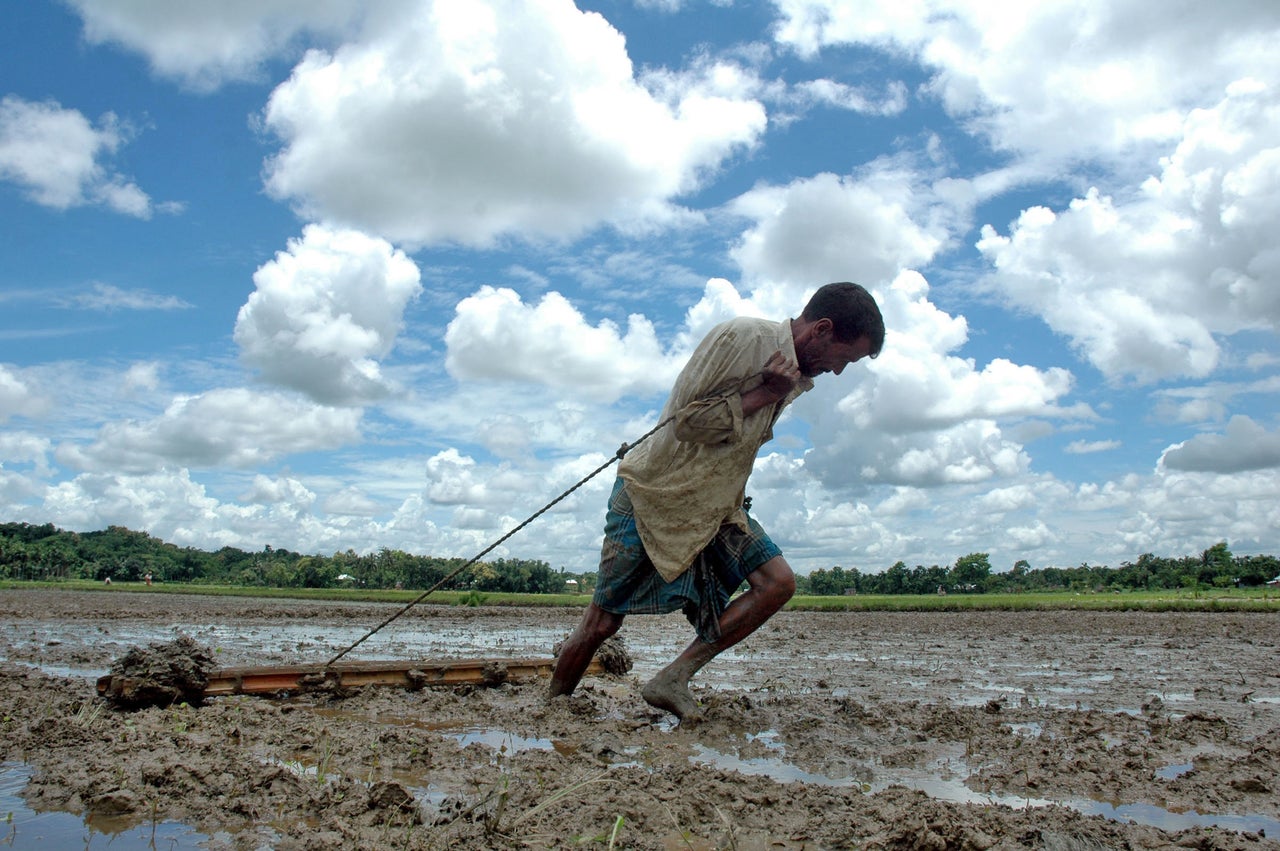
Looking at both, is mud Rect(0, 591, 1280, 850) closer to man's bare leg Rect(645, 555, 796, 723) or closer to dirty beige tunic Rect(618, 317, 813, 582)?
man's bare leg Rect(645, 555, 796, 723)

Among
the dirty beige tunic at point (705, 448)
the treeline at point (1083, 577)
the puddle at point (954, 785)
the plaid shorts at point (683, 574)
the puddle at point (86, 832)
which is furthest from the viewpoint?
the treeline at point (1083, 577)

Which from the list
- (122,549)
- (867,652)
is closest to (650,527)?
(867,652)

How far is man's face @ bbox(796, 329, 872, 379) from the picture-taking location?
3.52 metres

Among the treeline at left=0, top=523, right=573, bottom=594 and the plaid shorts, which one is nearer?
the plaid shorts

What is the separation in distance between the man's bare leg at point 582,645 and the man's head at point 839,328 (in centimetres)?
154

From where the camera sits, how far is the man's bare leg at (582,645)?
3949 mm

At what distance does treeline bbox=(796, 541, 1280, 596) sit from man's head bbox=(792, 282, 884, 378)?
51.2 meters

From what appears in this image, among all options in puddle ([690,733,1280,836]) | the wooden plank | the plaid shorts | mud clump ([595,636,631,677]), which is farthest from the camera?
mud clump ([595,636,631,677])

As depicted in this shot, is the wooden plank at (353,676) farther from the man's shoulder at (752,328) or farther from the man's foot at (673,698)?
the man's shoulder at (752,328)

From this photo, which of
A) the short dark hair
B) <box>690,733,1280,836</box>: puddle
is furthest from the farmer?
<box>690,733,1280,836</box>: puddle

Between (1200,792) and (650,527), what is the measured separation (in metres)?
→ 2.20

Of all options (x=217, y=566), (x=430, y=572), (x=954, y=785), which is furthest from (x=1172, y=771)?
(x=217, y=566)

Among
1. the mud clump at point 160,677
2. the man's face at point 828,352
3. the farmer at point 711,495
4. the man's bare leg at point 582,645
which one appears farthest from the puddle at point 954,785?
the mud clump at point 160,677

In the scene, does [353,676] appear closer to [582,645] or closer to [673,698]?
[582,645]
